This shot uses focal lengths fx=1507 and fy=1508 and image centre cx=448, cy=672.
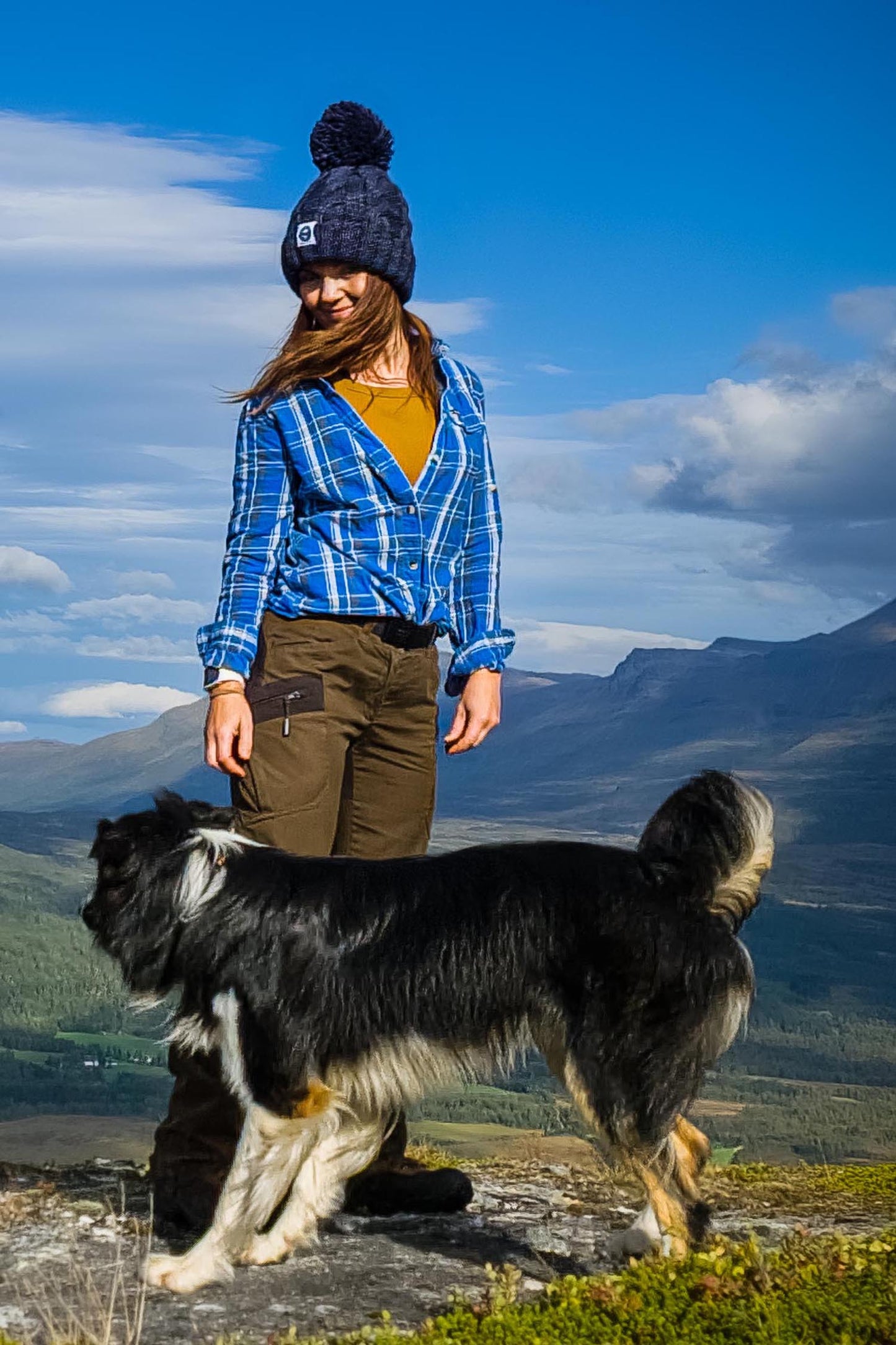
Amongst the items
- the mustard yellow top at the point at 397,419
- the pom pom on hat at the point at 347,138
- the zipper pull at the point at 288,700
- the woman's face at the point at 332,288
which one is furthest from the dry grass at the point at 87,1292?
the pom pom on hat at the point at 347,138

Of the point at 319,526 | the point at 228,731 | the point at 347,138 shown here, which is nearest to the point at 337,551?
the point at 319,526

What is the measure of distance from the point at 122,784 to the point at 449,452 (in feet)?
492

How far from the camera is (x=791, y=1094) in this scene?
4928cm

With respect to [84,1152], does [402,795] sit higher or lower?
higher

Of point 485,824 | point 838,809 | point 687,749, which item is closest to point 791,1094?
point 485,824

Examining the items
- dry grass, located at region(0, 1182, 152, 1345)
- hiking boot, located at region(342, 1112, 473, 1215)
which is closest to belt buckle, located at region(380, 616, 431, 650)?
hiking boot, located at region(342, 1112, 473, 1215)

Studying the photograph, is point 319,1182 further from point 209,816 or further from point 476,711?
point 476,711

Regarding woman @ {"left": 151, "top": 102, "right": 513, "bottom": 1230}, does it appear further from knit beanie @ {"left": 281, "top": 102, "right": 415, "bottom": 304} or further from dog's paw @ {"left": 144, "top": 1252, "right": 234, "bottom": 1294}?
dog's paw @ {"left": 144, "top": 1252, "right": 234, "bottom": 1294}

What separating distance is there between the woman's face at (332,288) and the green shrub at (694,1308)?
3.17m

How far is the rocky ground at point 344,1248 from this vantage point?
4434 millimetres

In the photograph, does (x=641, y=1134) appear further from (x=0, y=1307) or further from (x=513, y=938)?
(x=0, y=1307)

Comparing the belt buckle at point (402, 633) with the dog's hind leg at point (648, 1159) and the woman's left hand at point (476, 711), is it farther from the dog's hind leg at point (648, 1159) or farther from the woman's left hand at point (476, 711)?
the dog's hind leg at point (648, 1159)

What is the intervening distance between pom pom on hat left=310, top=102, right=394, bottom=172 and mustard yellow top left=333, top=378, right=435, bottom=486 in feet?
2.56

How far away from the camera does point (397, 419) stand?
524 centimetres
